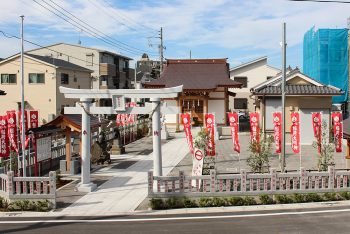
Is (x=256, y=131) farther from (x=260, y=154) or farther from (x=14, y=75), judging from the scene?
(x=14, y=75)

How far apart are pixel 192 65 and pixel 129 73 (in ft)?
96.0

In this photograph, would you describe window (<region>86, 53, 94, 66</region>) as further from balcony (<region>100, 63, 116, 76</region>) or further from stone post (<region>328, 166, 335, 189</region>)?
stone post (<region>328, 166, 335, 189</region>)

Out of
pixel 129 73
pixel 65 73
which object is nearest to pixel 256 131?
pixel 65 73

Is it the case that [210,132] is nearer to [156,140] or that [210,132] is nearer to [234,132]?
[234,132]

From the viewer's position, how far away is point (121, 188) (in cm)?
1485

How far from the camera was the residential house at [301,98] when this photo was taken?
26.5 metres

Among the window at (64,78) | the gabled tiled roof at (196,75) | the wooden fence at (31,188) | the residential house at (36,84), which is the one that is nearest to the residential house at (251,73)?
the gabled tiled roof at (196,75)

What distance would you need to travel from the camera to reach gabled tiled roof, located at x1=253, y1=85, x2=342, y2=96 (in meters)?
26.4

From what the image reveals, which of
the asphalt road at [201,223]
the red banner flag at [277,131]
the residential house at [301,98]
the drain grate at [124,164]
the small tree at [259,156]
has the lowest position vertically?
the asphalt road at [201,223]

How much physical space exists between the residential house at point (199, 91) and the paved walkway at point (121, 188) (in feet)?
42.3

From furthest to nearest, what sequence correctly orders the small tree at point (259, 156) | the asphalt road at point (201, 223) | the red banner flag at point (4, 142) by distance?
1. the red banner flag at point (4, 142)
2. the small tree at point (259, 156)
3. the asphalt road at point (201, 223)

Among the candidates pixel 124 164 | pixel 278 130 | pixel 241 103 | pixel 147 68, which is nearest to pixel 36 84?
pixel 124 164

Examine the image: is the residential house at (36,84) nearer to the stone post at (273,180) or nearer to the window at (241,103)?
the window at (241,103)

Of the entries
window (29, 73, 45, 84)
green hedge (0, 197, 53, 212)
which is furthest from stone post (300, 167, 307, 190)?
window (29, 73, 45, 84)
